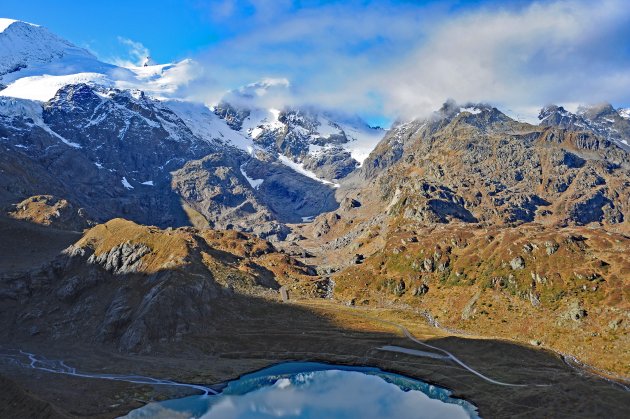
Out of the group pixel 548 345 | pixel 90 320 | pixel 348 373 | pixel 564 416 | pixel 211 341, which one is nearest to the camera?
pixel 564 416

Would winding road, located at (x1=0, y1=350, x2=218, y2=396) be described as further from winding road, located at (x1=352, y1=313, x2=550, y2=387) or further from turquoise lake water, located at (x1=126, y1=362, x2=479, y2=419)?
winding road, located at (x1=352, y1=313, x2=550, y2=387)

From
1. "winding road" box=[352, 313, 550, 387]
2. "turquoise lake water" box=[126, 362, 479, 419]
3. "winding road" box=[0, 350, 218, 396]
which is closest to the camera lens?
"turquoise lake water" box=[126, 362, 479, 419]

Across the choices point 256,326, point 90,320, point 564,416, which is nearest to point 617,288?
point 564,416

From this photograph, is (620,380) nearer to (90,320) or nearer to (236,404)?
(236,404)

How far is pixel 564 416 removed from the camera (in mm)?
117875

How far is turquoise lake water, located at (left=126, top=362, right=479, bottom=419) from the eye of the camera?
410 ft

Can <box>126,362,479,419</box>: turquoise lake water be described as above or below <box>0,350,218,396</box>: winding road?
above

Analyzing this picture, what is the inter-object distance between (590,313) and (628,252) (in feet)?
128

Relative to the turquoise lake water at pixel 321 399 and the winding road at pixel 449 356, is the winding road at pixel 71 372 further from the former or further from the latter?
the winding road at pixel 449 356

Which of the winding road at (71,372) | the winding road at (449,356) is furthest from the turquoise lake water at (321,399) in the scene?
the winding road at (449,356)

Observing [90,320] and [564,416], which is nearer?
[564,416]

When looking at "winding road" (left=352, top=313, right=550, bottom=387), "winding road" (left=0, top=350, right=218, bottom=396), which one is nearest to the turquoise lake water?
"winding road" (left=0, top=350, right=218, bottom=396)

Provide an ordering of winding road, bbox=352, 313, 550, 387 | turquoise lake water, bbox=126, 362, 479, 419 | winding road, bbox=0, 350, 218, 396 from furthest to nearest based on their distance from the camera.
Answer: winding road, bbox=0, 350, 218, 396 → winding road, bbox=352, 313, 550, 387 → turquoise lake water, bbox=126, 362, 479, 419

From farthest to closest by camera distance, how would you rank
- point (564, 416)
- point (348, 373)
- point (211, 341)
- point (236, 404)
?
1. point (211, 341)
2. point (348, 373)
3. point (236, 404)
4. point (564, 416)
